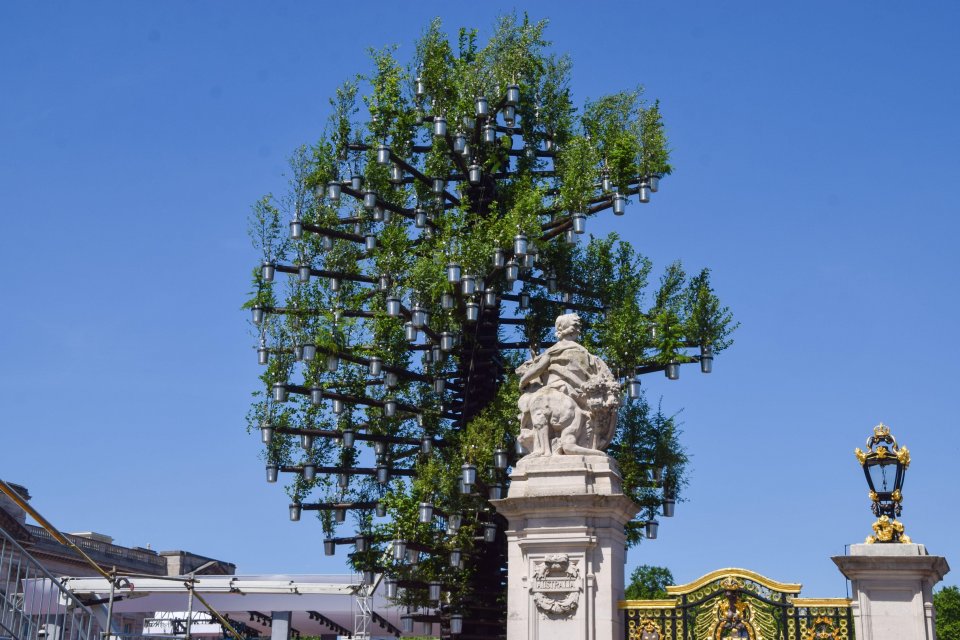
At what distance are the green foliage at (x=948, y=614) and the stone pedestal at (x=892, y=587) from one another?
44.5 meters

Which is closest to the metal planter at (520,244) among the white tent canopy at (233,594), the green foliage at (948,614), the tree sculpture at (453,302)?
the tree sculpture at (453,302)

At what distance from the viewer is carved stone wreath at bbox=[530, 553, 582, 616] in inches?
559

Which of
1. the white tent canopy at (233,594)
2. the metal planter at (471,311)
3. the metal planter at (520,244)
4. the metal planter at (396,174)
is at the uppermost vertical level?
the metal planter at (396,174)

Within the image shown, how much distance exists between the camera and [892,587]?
43.4ft

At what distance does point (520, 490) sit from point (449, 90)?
38.9 feet

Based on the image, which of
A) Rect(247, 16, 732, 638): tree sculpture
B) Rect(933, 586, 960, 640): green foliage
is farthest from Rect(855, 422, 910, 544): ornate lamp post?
Rect(933, 586, 960, 640): green foliage

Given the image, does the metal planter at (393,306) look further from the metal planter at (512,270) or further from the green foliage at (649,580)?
the green foliage at (649,580)

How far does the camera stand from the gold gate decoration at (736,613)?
13.7 m

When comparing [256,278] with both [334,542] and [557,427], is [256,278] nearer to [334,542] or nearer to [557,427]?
[334,542]

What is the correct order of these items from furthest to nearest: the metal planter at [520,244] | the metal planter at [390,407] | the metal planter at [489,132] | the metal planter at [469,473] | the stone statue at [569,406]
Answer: the metal planter at [489,132] < the metal planter at [390,407] < the metal planter at [520,244] < the metal planter at [469,473] < the stone statue at [569,406]

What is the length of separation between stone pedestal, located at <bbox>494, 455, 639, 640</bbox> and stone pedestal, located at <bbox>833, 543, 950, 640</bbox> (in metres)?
2.62

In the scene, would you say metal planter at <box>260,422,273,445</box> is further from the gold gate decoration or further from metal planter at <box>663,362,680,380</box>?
the gold gate decoration

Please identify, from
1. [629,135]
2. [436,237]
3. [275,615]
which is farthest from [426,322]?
[275,615]

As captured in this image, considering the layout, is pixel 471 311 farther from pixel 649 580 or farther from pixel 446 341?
pixel 649 580
